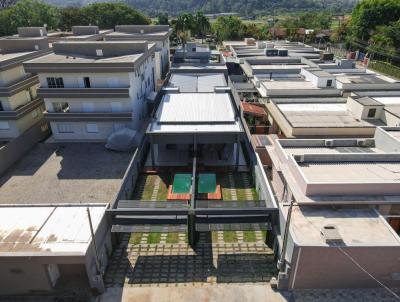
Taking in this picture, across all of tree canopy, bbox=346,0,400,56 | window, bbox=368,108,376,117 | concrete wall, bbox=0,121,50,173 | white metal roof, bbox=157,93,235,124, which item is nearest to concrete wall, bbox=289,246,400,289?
white metal roof, bbox=157,93,235,124

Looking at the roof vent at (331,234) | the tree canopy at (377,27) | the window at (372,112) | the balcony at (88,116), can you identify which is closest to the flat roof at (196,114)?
Answer: the balcony at (88,116)

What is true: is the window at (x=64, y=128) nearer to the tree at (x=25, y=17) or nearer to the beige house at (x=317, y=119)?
the beige house at (x=317, y=119)

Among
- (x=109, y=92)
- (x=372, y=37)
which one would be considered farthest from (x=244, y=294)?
(x=372, y=37)

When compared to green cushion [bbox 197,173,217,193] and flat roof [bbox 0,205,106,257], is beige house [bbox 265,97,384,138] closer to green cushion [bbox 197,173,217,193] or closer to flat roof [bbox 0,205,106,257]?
green cushion [bbox 197,173,217,193]

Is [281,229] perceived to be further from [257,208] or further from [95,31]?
[95,31]

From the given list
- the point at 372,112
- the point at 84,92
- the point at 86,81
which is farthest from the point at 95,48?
the point at 372,112

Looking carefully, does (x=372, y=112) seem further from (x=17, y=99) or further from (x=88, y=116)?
(x=17, y=99)
